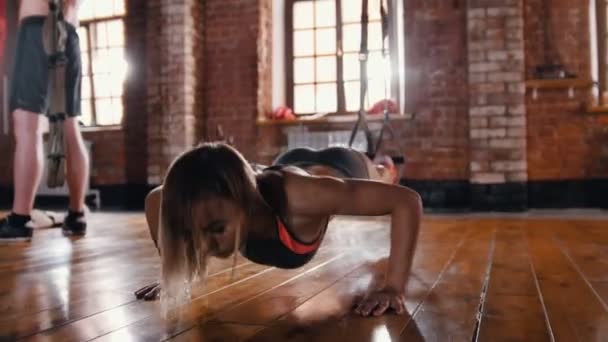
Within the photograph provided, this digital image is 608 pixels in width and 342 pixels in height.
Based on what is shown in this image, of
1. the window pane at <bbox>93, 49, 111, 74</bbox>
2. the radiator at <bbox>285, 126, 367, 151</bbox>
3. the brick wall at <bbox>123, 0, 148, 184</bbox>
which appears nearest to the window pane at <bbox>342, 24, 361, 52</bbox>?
the radiator at <bbox>285, 126, 367, 151</bbox>

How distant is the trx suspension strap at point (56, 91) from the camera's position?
2.10 meters

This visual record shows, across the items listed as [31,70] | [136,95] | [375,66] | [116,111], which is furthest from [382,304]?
[116,111]

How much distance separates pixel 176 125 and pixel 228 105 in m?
0.60

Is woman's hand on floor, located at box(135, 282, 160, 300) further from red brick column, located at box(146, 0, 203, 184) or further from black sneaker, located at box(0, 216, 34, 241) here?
red brick column, located at box(146, 0, 203, 184)

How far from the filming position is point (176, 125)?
19.2ft

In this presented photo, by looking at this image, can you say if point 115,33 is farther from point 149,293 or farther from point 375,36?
point 149,293

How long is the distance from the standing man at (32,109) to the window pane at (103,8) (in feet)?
12.8

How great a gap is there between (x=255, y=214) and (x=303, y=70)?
5.06 meters

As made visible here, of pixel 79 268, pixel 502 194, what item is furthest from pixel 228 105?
pixel 79 268

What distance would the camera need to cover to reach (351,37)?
6.01 meters

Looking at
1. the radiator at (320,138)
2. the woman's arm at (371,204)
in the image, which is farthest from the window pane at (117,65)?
the woman's arm at (371,204)

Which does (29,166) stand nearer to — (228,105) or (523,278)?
(523,278)

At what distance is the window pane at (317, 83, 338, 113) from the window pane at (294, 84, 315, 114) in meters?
0.07

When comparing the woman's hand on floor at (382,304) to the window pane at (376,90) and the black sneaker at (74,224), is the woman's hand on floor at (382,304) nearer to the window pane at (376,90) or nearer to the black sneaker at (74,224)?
the black sneaker at (74,224)
